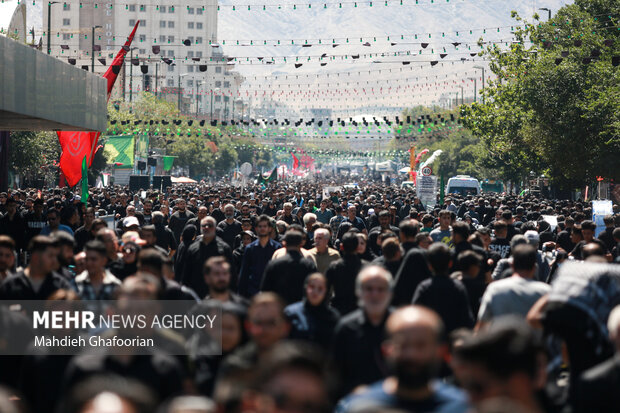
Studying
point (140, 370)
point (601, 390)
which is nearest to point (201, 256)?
point (140, 370)

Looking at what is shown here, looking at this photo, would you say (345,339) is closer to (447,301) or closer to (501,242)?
(447,301)

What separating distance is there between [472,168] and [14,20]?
42.1 m

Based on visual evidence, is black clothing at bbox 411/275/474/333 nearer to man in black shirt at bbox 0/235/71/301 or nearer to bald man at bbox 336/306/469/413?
man in black shirt at bbox 0/235/71/301

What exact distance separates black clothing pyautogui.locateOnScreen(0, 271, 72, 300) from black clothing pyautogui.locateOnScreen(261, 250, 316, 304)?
2.18m

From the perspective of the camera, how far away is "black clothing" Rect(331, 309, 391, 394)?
5.84 metres

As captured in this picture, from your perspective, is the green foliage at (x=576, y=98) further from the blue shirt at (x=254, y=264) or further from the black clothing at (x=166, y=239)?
the blue shirt at (x=254, y=264)

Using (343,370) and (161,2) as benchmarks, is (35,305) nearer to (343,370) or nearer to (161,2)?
(343,370)

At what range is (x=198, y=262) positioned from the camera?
36.4 feet

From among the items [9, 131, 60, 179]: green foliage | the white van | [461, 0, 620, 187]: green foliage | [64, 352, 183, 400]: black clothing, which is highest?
[461, 0, 620, 187]: green foliage

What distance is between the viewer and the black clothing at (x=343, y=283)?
9.05 m

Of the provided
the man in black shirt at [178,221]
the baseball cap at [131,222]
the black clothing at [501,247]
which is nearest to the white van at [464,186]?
the man in black shirt at [178,221]

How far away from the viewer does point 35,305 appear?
283 inches

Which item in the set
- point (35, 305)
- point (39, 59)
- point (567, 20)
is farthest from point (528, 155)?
point (35, 305)

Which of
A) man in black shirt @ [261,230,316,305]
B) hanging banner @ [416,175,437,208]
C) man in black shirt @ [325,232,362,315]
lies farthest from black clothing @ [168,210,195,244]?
hanging banner @ [416,175,437,208]
